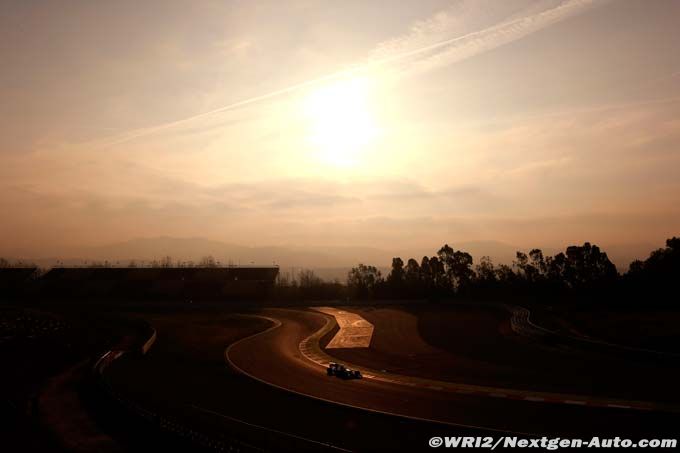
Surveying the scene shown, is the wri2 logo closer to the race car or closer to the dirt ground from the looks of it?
the dirt ground

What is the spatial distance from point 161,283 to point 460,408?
4770 inches

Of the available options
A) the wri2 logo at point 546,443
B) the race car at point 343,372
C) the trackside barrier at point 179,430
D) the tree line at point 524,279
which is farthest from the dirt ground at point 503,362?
the tree line at point 524,279

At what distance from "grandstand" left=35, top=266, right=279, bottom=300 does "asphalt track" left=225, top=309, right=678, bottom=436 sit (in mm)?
79771

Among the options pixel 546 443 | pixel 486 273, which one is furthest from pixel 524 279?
pixel 546 443

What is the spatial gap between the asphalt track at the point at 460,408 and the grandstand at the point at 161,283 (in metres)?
79.8

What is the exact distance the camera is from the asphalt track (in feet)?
87.2

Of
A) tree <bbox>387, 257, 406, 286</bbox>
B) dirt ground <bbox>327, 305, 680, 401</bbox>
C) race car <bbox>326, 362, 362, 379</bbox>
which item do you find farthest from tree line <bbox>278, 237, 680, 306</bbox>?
race car <bbox>326, 362, 362, 379</bbox>

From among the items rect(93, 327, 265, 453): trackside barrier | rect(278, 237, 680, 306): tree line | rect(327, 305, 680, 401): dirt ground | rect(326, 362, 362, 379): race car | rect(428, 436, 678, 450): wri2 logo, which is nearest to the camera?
rect(93, 327, 265, 453): trackside barrier

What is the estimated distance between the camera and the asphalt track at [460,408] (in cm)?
2659

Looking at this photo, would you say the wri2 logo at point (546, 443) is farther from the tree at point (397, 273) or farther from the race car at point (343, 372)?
the tree at point (397, 273)

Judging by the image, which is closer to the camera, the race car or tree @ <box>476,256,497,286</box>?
the race car

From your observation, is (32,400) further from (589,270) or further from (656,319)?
(589,270)

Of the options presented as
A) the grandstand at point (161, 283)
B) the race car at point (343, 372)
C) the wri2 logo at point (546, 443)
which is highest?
the grandstand at point (161, 283)

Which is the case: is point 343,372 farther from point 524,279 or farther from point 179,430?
point 524,279
